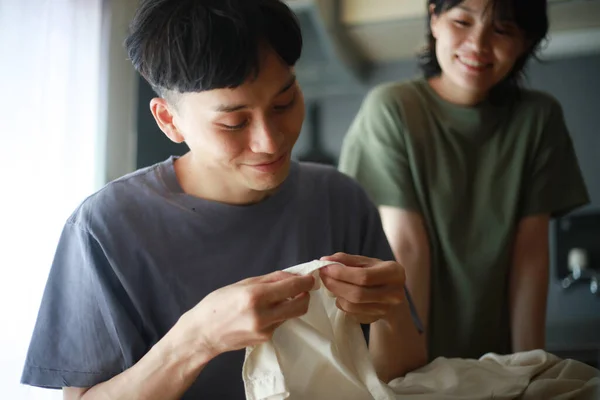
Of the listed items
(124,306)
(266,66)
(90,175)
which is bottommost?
(124,306)

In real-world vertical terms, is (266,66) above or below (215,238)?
above

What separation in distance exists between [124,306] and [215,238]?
11 cm

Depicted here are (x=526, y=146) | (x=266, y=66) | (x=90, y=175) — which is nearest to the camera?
(x=266, y=66)

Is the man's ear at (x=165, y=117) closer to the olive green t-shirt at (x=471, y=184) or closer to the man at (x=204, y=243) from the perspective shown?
the man at (x=204, y=243)

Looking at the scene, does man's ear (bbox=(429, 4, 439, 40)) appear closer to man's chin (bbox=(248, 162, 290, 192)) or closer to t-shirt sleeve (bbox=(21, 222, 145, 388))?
man's chin (bbox=(248, 162, 290, 192))

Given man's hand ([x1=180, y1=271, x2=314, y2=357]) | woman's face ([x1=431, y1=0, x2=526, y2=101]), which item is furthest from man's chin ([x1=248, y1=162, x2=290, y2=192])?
woman's face ([x1=431, y1=0, x2=526, y2=101])

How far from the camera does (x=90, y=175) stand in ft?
2.20

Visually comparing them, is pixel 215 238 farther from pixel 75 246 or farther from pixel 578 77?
pixel 578 77

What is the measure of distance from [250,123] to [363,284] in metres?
0.18

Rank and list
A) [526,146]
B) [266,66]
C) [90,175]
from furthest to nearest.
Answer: [526,146], [90,175], [266,66]

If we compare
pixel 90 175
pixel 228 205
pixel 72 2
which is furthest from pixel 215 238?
pixel 72 2

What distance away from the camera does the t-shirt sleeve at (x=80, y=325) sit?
591mm

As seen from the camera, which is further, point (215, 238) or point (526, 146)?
point (526, 146)

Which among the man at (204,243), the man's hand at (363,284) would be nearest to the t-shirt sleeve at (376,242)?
the man at (204,243)
